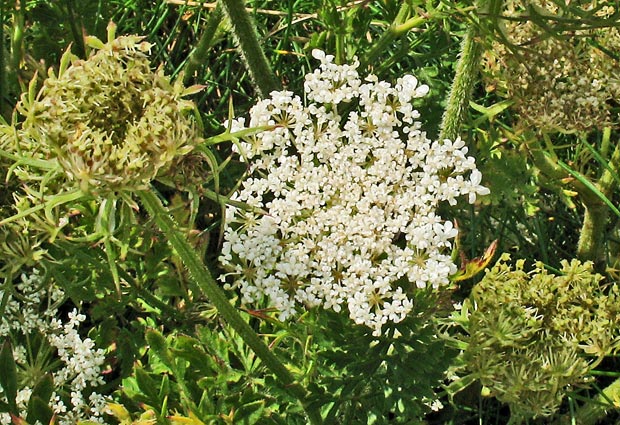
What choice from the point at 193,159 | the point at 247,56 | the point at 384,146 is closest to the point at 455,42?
the point at 247,56

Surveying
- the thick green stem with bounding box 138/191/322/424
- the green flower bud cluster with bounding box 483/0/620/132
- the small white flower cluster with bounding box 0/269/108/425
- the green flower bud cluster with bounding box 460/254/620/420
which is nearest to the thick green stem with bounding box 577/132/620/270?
the green flower bud cluster with bounding box 483/0/620/132

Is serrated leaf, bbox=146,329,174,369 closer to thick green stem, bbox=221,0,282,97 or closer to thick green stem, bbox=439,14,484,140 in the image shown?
thick green stem, bbox=221,0,282,97

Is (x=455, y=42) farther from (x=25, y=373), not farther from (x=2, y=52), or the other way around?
(x=25, y=373)

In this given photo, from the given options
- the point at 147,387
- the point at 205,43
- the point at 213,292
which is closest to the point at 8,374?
the point at 147,387

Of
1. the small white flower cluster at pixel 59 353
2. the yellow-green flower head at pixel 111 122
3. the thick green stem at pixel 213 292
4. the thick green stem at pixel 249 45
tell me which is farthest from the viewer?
the small white flower cluster at pixel 59 353

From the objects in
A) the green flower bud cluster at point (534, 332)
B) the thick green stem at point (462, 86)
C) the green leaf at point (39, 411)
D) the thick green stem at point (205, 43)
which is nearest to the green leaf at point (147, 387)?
the green leaf at point (39, 411)

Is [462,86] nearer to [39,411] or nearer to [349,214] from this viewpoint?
[349,214]

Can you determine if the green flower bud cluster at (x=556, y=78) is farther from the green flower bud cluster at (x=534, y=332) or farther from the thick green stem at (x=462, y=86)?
the green flower bud cluster at (x=534, y=332)
